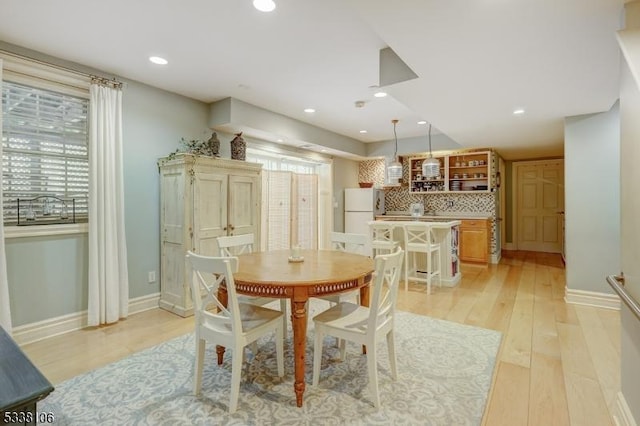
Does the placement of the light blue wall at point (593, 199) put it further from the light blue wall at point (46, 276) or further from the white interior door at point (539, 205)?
the light blue wall at point (46, 276)

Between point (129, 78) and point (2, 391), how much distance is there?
3203 millimetres

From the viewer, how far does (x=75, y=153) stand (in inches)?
120

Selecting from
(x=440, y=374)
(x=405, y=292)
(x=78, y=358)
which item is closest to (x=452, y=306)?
(x=405, y=292)

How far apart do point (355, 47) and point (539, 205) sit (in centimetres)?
681

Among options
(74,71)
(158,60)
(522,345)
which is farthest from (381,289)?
(74,71)

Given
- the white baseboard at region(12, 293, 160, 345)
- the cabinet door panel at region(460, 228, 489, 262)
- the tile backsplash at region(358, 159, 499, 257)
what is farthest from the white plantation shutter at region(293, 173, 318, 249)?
the white baseboard at region(12, 293, 160, 345)

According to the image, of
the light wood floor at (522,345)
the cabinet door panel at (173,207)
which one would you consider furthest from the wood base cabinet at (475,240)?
the cabinet door panel at (173,207)

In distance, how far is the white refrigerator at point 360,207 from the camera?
6.72 meters

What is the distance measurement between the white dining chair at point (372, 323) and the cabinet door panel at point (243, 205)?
2.03 meters

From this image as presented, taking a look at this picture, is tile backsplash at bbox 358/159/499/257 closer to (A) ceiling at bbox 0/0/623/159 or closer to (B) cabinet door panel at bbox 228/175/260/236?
(A) ceiling at bbox 0/0/623/159

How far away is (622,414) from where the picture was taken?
1.63m

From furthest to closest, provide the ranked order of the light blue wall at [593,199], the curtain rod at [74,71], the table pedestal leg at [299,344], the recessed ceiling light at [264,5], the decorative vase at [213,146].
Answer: the decorative vase at [213,146]
the light blue wall at [593,199]
the curtain rod at [74,71]
the recessed ceiling light at [264,5]
the table pedestal leg at [299,344]

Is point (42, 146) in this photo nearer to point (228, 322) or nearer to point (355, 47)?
point (228, 322)

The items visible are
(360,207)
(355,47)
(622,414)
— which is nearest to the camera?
(622,414)
